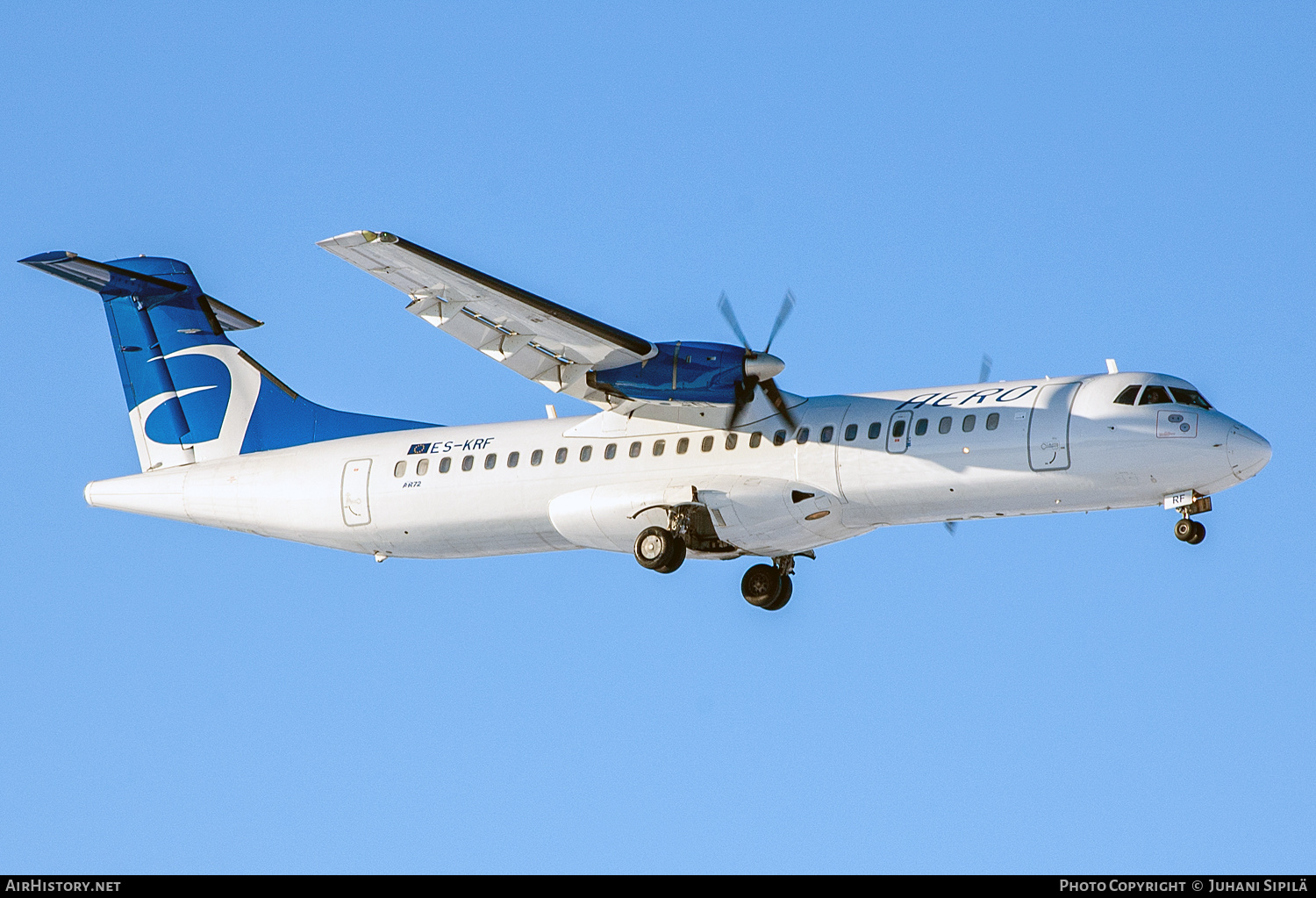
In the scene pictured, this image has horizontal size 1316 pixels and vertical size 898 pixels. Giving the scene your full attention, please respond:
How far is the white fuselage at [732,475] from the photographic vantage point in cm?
1880

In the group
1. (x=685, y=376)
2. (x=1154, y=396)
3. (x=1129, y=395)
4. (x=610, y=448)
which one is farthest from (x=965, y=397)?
(x=610, y=448)

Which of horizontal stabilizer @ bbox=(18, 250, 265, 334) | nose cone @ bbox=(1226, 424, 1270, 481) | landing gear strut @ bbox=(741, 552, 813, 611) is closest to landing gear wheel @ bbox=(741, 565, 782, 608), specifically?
landing gear strut @ bbox=(741, 552, 813, 611)

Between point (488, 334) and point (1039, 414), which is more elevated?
point (488, 334)

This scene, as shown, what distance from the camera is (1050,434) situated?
747 inches

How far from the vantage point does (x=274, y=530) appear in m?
23.5

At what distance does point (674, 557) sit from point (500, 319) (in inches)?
144

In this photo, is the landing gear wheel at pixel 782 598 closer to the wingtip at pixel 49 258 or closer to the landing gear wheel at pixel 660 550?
the landing gear wheel at pixel 660 550

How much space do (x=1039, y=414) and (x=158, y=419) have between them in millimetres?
13135

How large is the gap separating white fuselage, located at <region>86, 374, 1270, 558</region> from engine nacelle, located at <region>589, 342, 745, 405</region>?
2.63ft

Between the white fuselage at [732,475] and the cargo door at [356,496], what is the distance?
2 cm

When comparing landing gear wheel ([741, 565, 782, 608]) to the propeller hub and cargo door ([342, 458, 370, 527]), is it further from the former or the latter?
cargo door ([342, 458, 370, 527])

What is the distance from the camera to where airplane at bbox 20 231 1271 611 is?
61.8 ft
